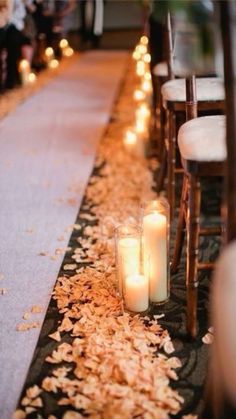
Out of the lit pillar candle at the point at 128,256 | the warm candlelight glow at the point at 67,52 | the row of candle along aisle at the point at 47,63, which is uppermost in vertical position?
the lit pillar candle at the point at 128,256

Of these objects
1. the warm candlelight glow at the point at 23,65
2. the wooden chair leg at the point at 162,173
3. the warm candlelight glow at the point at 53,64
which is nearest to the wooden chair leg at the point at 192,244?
the wooden chair leg at the point at 162,173

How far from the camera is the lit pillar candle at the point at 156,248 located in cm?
193

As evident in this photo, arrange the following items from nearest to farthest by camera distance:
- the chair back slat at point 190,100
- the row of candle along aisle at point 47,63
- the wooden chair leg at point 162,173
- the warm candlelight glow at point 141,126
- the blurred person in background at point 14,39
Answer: the chair back slat at point 190,100, the wooden chair leg at point 162,173, the warm candlelight glow at point 141,126, the blurred person in background at point 14,39, the row of candle along aisle at point 47,63

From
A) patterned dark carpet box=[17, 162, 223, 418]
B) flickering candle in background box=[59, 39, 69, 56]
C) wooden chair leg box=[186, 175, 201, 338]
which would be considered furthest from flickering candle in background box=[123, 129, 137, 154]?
flickering candle in background box=[59, 39, 69, 56]

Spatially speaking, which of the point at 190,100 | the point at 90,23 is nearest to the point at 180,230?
the point at 190,100

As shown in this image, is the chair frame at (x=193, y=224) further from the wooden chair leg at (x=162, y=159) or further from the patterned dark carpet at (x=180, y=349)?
the wooden chair leg at (x=162, y=159)

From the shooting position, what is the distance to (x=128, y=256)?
1926 mm

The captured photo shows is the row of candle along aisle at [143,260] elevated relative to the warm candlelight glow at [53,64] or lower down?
elevated

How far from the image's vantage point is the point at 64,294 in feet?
6.89

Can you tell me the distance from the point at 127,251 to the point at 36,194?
1311mm

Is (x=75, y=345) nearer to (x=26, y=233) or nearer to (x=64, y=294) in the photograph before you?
(x=64, y=294)

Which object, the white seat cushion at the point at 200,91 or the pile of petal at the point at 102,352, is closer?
the pile of petal at the point at 102,352

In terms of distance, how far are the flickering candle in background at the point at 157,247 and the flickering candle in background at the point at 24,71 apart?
15.4 feet

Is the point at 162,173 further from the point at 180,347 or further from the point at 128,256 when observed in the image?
the point at 180,347
